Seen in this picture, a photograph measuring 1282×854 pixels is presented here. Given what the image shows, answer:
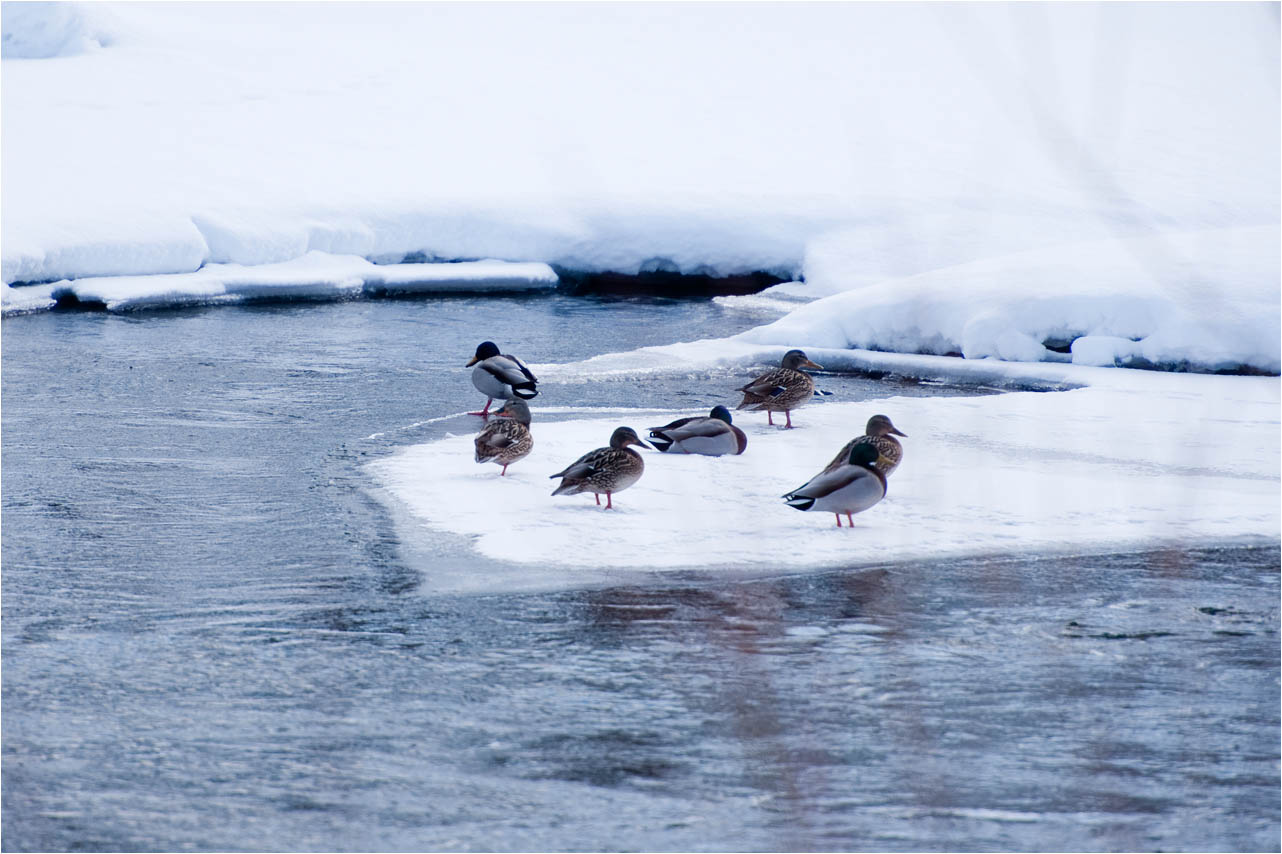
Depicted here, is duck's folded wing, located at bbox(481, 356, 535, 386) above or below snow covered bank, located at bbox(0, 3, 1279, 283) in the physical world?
below

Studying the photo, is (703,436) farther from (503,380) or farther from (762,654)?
(762,654)

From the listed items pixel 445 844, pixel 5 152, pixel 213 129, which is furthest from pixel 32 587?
pixel 213 129

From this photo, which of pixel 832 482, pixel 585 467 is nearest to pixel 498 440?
A: pixel 585 467

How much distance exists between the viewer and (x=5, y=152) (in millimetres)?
21531

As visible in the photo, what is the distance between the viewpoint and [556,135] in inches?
987

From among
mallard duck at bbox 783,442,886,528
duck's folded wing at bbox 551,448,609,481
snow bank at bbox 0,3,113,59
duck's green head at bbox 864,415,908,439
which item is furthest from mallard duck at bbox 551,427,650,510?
snow bank at bbox 0,3,113,59

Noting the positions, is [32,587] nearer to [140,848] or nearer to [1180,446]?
[140,848]

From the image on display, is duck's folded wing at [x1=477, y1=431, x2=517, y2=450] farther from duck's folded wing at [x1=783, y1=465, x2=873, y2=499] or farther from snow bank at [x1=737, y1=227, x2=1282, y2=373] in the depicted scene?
snow bank at [x1=737, y1=227, x2=1282, y2=373]

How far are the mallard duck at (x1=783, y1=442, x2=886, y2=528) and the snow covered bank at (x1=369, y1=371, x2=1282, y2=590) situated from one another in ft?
0.49

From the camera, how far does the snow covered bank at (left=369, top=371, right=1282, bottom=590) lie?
696cm

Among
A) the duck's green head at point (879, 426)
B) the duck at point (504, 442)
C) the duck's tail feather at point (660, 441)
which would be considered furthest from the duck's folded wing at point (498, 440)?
the duck's green head at point (879, 426)

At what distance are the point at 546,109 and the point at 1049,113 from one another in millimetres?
25637

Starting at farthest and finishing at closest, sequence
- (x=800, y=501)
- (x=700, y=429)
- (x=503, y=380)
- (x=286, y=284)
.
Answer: (x=286, y=284), (x=503, y=380), (x=700, y=429), (x=800, y=501)

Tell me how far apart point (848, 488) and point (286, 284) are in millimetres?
12229
